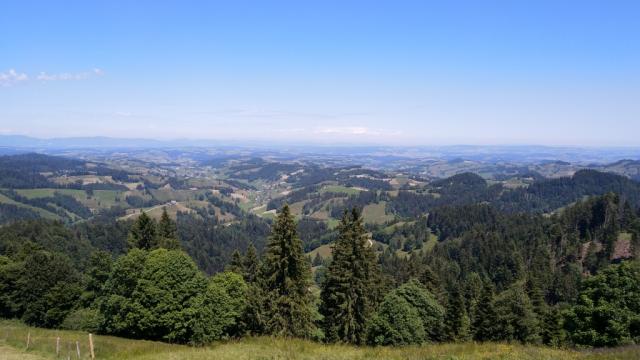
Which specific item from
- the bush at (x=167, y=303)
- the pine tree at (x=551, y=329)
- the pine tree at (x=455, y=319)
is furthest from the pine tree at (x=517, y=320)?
the bush at (x=167, y=303)

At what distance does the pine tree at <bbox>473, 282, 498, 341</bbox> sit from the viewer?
61.0 metres

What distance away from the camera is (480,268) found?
511ft

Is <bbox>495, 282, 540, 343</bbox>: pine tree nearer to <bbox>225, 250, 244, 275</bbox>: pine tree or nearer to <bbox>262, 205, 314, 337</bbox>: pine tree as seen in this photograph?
<bbox>262, 205, 314, 337</bbox>: pine tree

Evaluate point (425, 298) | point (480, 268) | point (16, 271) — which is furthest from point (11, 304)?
point (480, 268)

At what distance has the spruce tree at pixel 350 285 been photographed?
45875 mm

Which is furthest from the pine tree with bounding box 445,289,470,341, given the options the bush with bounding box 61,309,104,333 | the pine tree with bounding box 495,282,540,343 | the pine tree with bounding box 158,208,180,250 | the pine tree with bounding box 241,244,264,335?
the bush with bounding box 61,309,104,333

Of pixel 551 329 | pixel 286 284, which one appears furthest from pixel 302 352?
pixel 551 329

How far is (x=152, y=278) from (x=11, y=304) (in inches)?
1400

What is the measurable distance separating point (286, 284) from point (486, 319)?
33322 millimetres

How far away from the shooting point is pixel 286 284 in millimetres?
42938

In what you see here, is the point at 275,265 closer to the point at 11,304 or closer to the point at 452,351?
the point at 452,351

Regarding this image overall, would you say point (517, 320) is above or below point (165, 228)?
below

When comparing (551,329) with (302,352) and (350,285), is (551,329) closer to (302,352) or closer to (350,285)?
(350,285)

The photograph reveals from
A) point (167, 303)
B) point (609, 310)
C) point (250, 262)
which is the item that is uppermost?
point (167, 303)
